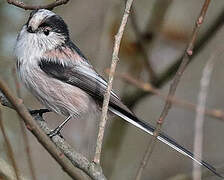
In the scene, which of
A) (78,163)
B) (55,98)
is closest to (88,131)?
(55,98)

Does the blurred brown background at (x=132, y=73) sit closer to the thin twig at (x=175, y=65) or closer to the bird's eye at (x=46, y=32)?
the thin twig at (x=175, y=65)

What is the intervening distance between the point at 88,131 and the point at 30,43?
0.98 m

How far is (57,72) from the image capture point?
398cm

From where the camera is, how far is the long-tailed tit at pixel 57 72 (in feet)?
12.6

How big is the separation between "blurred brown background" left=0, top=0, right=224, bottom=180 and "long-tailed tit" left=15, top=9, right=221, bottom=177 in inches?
18.7

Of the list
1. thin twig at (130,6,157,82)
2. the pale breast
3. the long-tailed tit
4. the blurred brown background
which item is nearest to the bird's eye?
the long-tailed tit

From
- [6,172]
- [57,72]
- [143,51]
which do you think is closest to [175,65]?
[143,51]

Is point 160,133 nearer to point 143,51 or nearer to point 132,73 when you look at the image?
point 143,51

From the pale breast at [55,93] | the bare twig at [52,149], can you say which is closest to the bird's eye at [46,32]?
the pale breast at [55,93]

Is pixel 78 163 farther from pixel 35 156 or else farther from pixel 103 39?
pixel 35 156

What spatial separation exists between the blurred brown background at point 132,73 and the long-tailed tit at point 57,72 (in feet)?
1.56

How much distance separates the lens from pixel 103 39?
488 cm

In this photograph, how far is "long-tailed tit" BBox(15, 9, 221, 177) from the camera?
3852 mm

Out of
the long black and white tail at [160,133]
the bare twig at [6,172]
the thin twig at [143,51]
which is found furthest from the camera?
the thin twig at [143,51]
